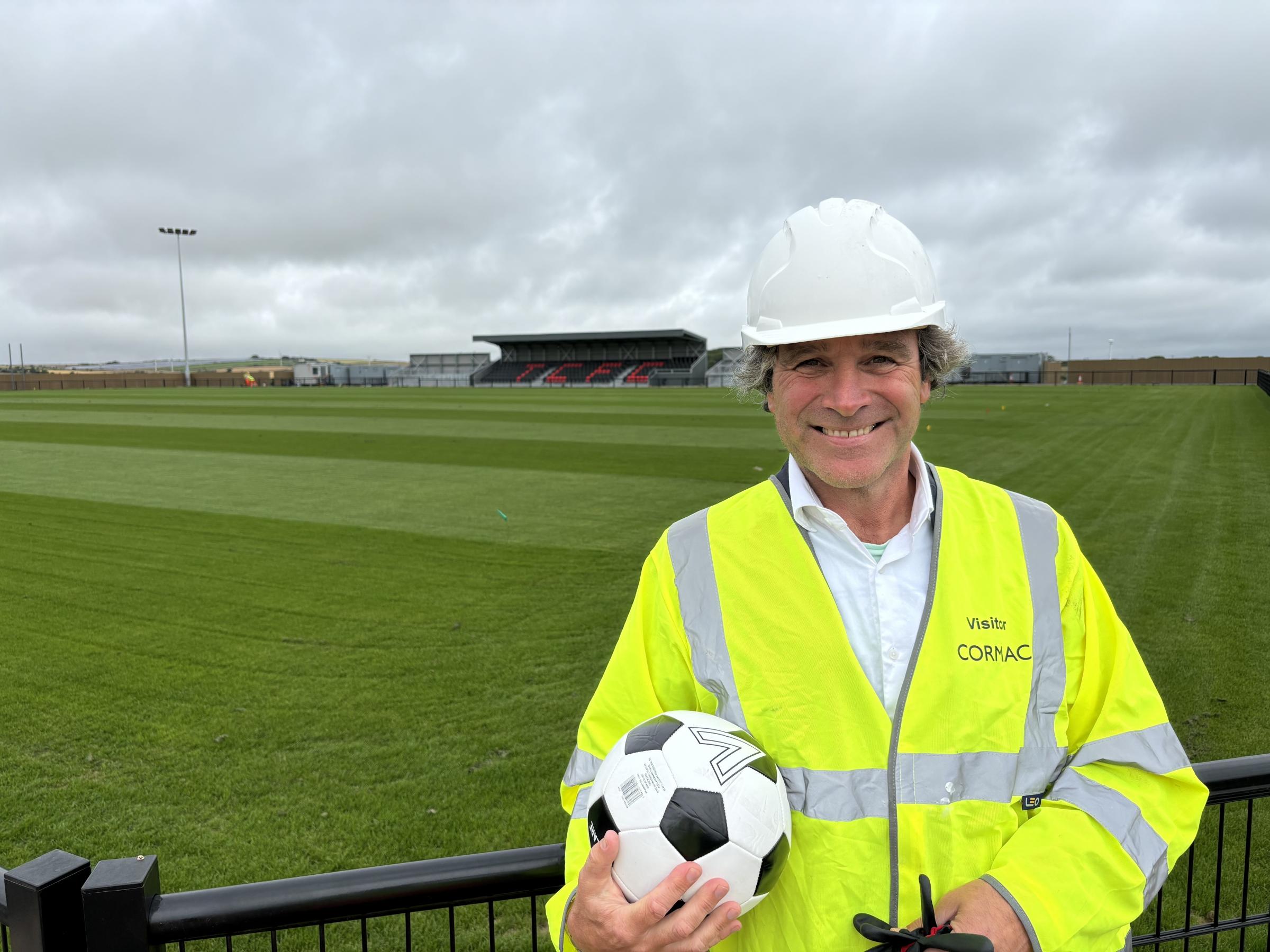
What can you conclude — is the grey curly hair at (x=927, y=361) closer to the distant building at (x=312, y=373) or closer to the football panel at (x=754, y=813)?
the football panel at (x=754, y=813)

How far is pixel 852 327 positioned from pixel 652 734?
99cm

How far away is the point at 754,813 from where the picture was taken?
1570mm

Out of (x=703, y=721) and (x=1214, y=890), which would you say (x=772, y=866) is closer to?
(x=703, y=721)

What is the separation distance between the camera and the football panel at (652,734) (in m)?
1.66

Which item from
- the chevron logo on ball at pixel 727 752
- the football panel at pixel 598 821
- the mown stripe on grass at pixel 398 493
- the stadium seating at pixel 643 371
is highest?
the stadium seating at pixel 643 371

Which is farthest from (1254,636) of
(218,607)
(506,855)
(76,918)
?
(218,607)

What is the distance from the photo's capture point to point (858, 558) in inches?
74.2

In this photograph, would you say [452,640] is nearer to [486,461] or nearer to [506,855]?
[506,855]

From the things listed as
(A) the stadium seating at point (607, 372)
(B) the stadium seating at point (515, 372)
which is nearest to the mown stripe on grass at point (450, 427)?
(A) the stadium seating at point (607, 372)

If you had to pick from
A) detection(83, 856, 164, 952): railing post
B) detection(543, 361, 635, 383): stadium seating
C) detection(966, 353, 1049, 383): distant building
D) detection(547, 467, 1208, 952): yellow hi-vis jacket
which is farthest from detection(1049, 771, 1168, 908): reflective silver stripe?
detection(543, 361, 635, 383): stadium seating

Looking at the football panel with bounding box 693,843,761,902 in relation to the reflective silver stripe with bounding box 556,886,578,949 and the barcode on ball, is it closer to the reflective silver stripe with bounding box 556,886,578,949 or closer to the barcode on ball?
the barcode on ball

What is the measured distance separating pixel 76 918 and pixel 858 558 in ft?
6.05

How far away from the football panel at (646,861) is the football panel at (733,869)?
5cm

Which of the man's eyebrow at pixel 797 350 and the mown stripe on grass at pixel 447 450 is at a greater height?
the man's eyebrow at pixel 797 350
